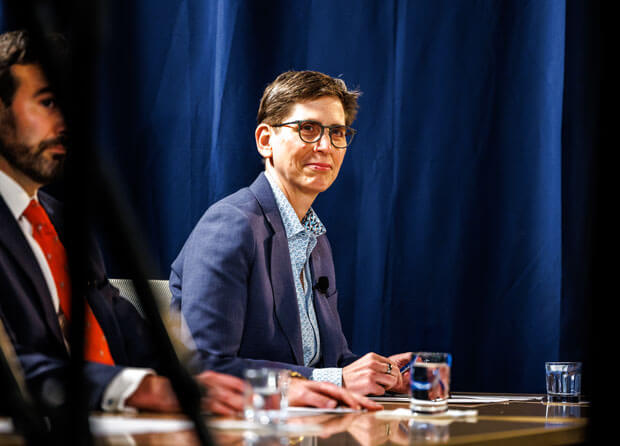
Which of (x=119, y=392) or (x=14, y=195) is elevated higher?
(x=14, y=195)

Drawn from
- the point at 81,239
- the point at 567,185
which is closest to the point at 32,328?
the point at 81,239

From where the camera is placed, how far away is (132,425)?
2.70ft

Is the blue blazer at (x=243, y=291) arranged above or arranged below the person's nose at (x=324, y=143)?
below

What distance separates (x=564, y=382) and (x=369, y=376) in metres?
0.48

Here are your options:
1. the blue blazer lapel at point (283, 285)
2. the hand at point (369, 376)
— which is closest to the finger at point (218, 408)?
the hand at point (369, 376)

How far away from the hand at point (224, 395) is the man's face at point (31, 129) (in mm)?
430

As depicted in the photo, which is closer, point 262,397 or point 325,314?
point 262,397

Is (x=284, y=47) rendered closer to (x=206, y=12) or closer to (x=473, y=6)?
(x=206, y=12)

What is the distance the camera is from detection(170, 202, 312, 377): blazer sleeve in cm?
149

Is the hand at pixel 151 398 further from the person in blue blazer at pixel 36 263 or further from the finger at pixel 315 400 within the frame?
the finger at pixel 315 400

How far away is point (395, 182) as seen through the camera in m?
2.44

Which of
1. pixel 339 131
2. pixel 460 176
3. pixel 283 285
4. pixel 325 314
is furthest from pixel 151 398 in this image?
pixel 460 176

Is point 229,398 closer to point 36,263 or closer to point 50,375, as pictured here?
point 50,375

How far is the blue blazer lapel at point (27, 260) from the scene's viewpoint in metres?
1.08
